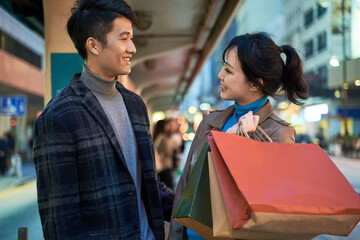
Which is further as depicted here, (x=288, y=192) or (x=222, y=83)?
(x=222, y=83)

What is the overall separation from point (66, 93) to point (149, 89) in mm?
16591

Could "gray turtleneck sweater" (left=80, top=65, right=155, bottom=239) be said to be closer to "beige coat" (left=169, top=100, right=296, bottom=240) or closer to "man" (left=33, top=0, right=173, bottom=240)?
"man" (left=33, top=0, right=173, bottom=240)

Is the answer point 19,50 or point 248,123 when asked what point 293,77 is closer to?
point 248,123

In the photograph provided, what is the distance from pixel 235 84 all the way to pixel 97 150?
81 cm

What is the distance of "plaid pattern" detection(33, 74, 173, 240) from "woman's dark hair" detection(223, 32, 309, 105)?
0.75m

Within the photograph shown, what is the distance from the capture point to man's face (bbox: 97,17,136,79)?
2.02 meters

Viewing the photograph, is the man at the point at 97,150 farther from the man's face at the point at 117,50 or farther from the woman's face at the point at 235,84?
the woman's face at the point at 235,84

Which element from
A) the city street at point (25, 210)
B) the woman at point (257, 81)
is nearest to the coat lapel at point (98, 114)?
the woman at point (257, 81)

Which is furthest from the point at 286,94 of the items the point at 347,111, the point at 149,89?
the point at 149,89

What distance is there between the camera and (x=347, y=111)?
3.56 metres

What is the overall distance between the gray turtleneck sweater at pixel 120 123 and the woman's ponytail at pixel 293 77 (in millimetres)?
917

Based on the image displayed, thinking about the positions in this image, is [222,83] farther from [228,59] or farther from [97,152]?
[97,152]

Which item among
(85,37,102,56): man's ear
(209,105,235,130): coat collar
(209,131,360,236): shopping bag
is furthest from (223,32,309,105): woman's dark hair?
(85,37,102,56): man's ear

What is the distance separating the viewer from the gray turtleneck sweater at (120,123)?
2098 mm
